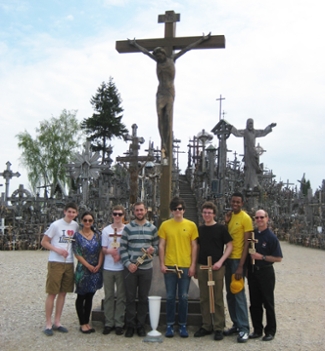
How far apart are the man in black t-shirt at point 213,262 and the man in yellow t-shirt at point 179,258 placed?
0.12m

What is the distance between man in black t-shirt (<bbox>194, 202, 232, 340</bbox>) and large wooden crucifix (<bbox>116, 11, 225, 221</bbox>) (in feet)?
4.28

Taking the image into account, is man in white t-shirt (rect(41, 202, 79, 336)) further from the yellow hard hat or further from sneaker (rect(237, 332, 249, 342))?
sneaker (rect(237, 332, 249, 342))

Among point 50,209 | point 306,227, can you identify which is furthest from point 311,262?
point 50,209

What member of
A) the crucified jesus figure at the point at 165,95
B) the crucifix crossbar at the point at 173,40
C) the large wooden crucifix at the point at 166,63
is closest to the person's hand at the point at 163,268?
the large wooden crucifix at the point at 166,63

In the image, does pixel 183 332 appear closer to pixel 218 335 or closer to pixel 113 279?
pixel 218 335

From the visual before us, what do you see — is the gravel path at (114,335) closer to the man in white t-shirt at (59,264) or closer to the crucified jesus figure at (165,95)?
the man in white t-shirt at (59,264)

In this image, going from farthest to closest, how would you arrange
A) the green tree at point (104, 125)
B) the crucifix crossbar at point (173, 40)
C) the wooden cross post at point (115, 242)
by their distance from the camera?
the green tree at point (104, 125), the crucifix crossbar at point (173, 40), the wooden cross post at point (115, 242)

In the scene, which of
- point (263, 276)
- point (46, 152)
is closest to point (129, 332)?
point (263, 276)

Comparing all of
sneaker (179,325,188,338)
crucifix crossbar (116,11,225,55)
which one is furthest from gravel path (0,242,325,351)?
crucifix crossbar (116,11,225,55)

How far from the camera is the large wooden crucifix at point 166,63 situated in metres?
6.62

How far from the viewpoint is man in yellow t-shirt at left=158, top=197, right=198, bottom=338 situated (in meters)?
5.09

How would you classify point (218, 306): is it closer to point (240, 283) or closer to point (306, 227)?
point (240, 283)

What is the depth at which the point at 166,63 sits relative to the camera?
262 inches

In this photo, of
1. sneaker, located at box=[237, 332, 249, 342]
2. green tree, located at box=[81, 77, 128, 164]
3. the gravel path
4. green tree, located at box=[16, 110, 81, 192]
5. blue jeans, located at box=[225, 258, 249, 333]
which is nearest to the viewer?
the gravel path
